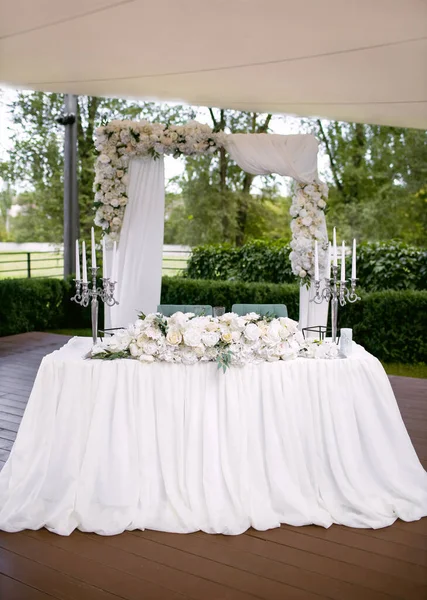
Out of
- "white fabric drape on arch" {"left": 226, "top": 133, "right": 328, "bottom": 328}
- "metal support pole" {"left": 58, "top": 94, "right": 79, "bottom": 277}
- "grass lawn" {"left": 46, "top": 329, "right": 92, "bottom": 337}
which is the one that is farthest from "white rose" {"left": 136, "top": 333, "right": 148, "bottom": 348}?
"metal support pole" {"left": 58, "top": 94, "right": 79, "bottom": 277}

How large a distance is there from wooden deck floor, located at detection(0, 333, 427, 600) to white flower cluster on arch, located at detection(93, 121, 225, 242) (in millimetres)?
3583

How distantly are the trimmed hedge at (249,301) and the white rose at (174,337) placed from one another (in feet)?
14.1

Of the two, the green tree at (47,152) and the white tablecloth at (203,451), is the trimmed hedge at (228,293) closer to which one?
the green tree at (47,152)

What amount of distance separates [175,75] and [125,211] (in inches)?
53.7

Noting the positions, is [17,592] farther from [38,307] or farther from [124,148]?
[38,307]

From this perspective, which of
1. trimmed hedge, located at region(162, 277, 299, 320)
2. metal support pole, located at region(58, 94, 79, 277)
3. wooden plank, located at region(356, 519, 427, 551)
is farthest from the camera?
metal support pole, located at region(58, 94, 79, 277)

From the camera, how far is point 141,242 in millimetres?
6164

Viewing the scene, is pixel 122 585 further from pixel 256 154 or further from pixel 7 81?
pixel 7 81

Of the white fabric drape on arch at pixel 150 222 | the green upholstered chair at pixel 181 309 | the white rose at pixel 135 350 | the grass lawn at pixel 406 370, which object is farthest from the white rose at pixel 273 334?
the grass lawn at pixel 406 370

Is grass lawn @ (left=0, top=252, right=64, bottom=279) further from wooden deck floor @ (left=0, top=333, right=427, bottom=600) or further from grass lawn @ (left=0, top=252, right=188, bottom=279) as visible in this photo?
wooden deck floor @ (left=0, top=333, right=427, bottom=600)

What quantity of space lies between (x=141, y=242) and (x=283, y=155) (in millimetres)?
1559

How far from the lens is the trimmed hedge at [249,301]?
720 centimetres

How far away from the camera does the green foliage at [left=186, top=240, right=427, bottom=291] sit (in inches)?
334

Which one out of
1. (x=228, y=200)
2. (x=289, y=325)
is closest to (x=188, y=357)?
(x=289, y=325)
